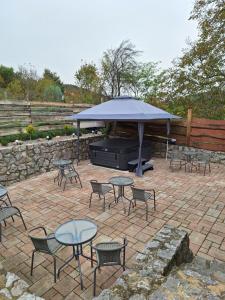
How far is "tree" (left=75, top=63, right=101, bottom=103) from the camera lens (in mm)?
16314

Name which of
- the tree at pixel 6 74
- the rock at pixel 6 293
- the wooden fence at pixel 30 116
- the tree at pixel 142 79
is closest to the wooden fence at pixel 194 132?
the wooden fence at pixel 30 116

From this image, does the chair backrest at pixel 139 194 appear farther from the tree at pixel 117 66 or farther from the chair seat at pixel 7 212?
the tree at pixel 117 66

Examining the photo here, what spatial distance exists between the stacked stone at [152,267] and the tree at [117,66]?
1454cm

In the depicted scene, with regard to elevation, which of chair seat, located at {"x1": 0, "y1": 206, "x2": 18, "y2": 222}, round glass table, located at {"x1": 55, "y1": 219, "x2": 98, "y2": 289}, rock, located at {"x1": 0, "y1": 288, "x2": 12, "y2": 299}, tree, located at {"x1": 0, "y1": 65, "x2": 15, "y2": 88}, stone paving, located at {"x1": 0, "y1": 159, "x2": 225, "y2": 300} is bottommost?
stone paving, located at {"x1": 0, "y1": 159, "x2": 225, "y2": 300}

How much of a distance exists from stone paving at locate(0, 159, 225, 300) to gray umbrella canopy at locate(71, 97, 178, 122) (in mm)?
Answer: 1945

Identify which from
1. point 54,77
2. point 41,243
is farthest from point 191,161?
point 54,77

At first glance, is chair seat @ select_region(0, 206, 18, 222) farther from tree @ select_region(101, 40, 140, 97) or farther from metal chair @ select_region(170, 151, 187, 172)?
tree @ select_region(101, 40, 140, 97)

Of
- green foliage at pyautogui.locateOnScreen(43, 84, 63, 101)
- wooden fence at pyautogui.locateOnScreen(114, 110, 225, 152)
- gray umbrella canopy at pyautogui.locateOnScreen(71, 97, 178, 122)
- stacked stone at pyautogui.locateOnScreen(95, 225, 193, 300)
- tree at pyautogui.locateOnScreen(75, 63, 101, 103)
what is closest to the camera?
stacked stone at pyautogui.locateOnScreen(95, 225, 193, 300)

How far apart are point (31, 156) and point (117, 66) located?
448 inches

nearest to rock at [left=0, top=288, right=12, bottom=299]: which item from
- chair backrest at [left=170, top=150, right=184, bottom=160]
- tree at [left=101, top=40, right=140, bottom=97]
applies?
chair backrest at [left=170, top=150, right=184, bottom=160]

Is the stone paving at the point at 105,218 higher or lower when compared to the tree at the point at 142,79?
lower

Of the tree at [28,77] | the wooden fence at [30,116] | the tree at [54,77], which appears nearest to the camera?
the wooden fence at [30,116]

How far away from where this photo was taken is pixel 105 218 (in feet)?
13.7

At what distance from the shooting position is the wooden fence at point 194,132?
7984 mm
